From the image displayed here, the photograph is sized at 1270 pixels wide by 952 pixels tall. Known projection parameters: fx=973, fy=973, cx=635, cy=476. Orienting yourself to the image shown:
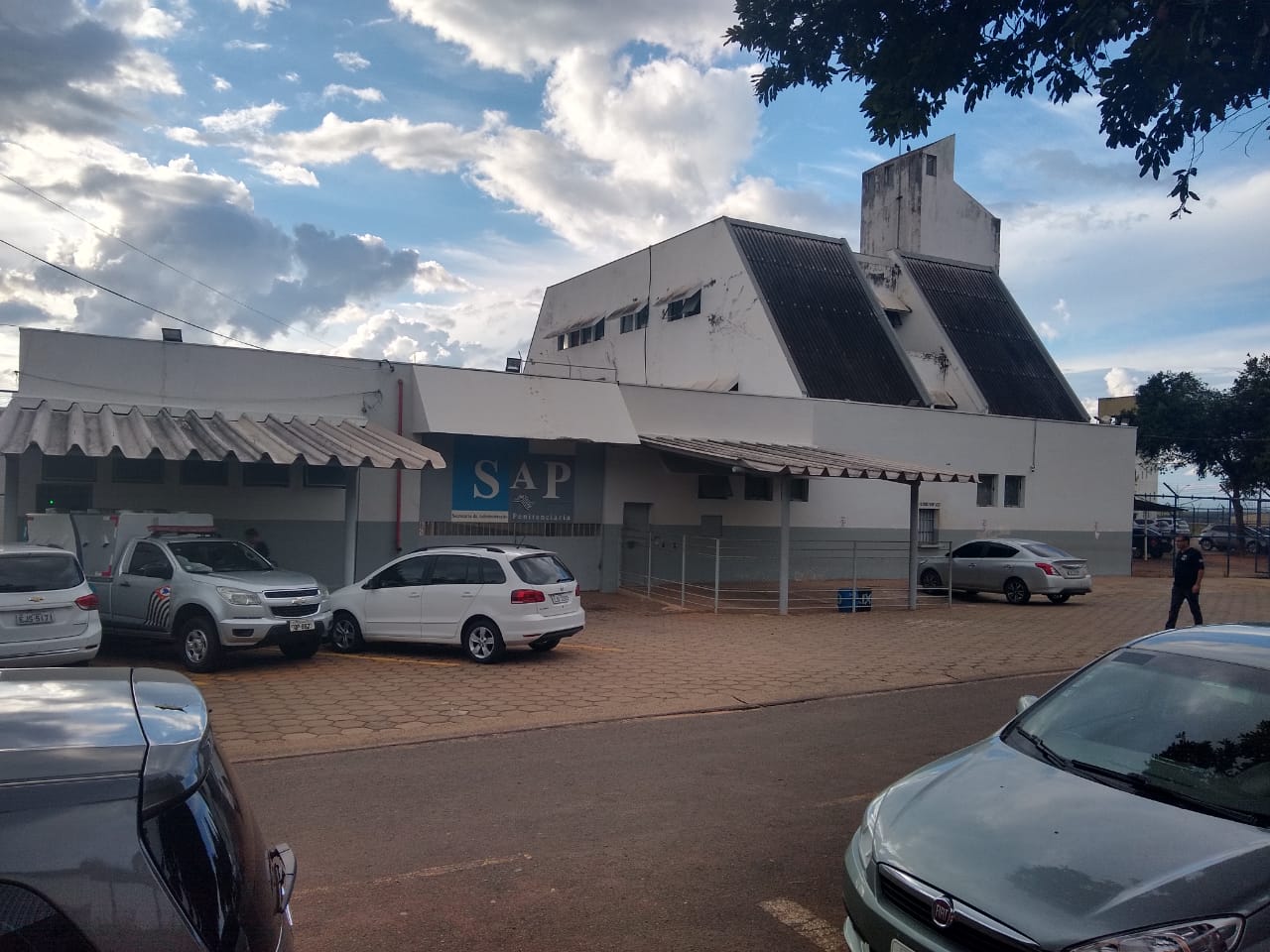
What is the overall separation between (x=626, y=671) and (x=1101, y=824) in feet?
30.8

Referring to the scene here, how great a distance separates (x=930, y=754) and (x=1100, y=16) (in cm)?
622

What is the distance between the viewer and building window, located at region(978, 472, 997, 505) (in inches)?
1163

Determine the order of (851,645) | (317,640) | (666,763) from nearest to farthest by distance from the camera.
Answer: (666,763) → (317,640) → (851,645)

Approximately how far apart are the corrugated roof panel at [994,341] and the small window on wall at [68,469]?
997 inches

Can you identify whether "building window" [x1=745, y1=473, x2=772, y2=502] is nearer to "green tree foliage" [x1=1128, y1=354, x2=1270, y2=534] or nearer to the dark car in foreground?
the dark car in foreground

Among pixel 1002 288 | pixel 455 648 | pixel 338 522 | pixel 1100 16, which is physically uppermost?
pixel 1002 288

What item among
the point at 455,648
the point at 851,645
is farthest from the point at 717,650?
the point at 455,648

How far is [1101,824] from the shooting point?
3.85 m

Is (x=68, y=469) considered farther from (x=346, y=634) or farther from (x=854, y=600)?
(x=854, y=600)

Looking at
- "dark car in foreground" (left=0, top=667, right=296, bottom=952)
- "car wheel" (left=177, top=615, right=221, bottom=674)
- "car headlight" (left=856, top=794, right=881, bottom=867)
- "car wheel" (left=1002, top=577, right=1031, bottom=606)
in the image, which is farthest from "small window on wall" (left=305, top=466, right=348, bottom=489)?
"dark car in foreground" (left=0, top=667, right=296, bottom=952)

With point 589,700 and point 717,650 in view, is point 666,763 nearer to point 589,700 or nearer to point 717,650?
point 589,700

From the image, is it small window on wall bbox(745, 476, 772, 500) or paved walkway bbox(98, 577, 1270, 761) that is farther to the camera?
small window on wall bbox(745, 476, 772, 500)

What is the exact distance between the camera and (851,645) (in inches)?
625

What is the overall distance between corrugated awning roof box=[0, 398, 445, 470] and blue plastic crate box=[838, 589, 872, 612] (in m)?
9.31
